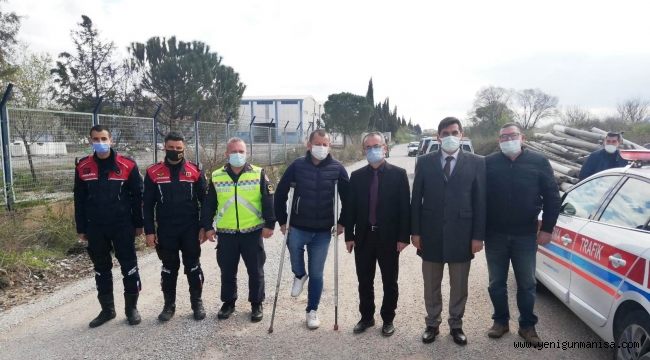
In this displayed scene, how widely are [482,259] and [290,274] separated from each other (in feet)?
9.75

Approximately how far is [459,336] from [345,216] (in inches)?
58.4

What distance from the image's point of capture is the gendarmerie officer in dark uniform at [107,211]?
3996 millimetres

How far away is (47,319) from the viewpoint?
4.11m

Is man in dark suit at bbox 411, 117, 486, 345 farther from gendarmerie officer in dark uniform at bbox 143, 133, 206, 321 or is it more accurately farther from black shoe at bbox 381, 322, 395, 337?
gendarmerie officer in dark uniform at bbox 143, 133, 206, 321

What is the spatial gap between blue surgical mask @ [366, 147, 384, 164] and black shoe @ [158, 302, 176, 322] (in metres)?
2.53

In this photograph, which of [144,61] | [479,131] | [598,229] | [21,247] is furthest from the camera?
[479,131]

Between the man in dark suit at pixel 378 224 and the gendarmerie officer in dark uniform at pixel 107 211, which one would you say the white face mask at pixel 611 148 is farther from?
the gendarmerie officer in dark uniform at pixel 107 211

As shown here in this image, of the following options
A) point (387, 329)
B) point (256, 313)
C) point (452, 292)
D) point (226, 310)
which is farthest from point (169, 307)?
point (452, 292)

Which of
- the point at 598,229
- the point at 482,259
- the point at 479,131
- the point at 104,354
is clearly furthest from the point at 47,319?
the point at 479,131

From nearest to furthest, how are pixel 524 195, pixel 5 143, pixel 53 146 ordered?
pixel 524 195 < pixel 5 143 < pixel 53 146

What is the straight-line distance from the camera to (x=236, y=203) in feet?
13.4

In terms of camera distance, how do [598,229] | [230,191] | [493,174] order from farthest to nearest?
1. [230,191]
2. [493,174]
3. [598,229]

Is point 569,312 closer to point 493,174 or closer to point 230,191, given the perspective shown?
point 493,174

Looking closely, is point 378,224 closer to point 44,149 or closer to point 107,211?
point 107,211
